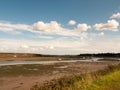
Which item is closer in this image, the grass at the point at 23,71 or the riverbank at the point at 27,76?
the riverbank at the point at 27,76

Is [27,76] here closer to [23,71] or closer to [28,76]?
[28,76]

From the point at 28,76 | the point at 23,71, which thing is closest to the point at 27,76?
the point at 28,76

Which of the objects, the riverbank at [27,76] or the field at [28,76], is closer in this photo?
the field at [28,76]

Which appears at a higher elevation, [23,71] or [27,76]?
[23,71]

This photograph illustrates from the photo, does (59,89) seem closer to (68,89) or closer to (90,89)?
(68,89)

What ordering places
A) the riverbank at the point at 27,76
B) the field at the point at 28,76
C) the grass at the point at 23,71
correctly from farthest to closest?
the grass at the point at 23,71, the riverbank at the point at 27,76, the field at the point at 28,76

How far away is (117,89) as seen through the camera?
38.1 feet

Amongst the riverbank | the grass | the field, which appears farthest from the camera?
the grass

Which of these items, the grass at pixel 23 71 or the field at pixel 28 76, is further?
the grass at pixel 23 71

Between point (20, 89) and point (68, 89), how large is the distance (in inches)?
238

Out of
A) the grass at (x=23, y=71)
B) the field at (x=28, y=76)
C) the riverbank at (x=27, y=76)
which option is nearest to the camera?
the field at (x=28, y=76)

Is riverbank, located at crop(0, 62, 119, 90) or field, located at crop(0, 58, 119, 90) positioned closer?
field, located at crop(0, 58, 119, 90)

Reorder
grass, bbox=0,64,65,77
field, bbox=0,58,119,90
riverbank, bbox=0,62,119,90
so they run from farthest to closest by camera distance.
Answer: grass, bbox=0,64,65,77
riverbank, bbox=0,62,119,90
field, bbox=0,58,119,90

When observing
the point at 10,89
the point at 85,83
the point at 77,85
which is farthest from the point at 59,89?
the point at 10,89
